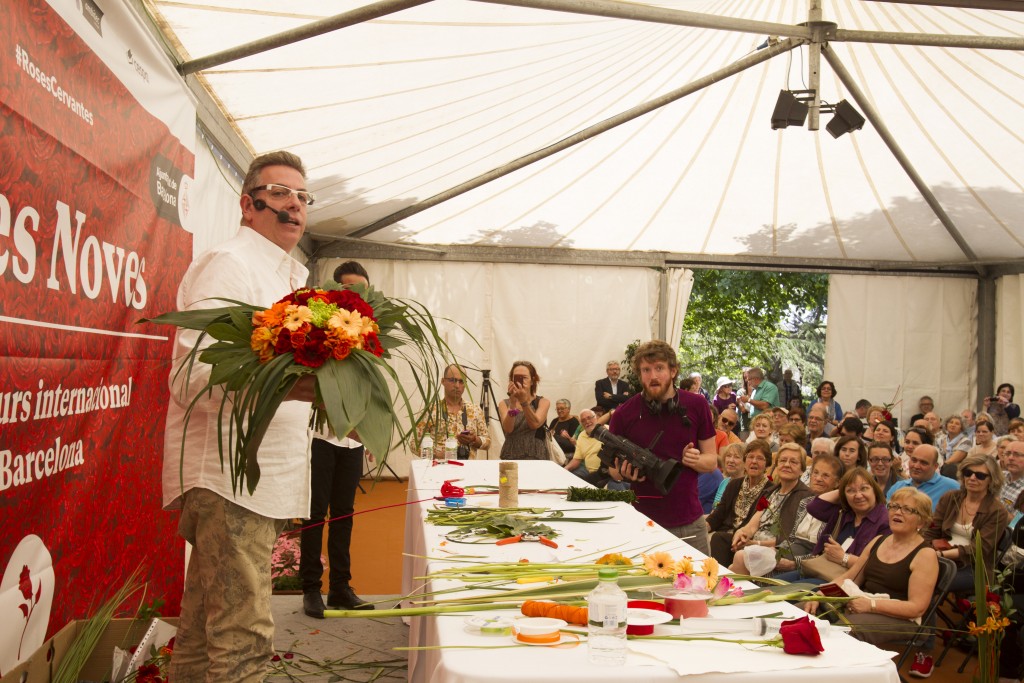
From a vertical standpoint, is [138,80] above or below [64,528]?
above

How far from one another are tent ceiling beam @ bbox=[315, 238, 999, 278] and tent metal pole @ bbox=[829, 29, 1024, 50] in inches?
216

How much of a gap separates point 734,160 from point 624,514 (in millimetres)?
5720

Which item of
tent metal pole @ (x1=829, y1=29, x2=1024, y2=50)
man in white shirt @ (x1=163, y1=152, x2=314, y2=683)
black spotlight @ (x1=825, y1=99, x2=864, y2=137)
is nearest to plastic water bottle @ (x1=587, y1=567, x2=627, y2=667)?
man in white shirt @ (x1=163, y1=152, x2=314, y2=683)

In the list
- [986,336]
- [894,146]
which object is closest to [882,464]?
[894,146]

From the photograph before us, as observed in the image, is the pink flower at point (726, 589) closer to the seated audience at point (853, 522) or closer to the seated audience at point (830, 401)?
the seated audience at point (853, 522)

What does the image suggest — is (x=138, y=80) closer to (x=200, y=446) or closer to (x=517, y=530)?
(x=200, y=446)

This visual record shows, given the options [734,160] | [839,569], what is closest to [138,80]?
[839,569]

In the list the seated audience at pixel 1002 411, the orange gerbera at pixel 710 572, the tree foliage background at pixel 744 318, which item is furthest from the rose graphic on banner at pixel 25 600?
the tree foliage background at pixel 744 318

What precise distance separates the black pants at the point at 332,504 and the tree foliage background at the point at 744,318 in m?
15.2

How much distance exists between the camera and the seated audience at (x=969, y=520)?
4348mm

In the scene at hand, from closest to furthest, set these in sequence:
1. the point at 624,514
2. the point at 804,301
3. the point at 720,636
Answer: the point at 720,636 → the point at 624,514 → the point at 804,301

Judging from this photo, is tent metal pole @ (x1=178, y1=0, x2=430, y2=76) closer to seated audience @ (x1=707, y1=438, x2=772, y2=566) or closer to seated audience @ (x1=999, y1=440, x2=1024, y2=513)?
seated audience @ (x1=707, y1=438, x2=772, y2=566)

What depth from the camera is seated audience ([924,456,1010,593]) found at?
4.35 meters

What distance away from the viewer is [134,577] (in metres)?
3.32
